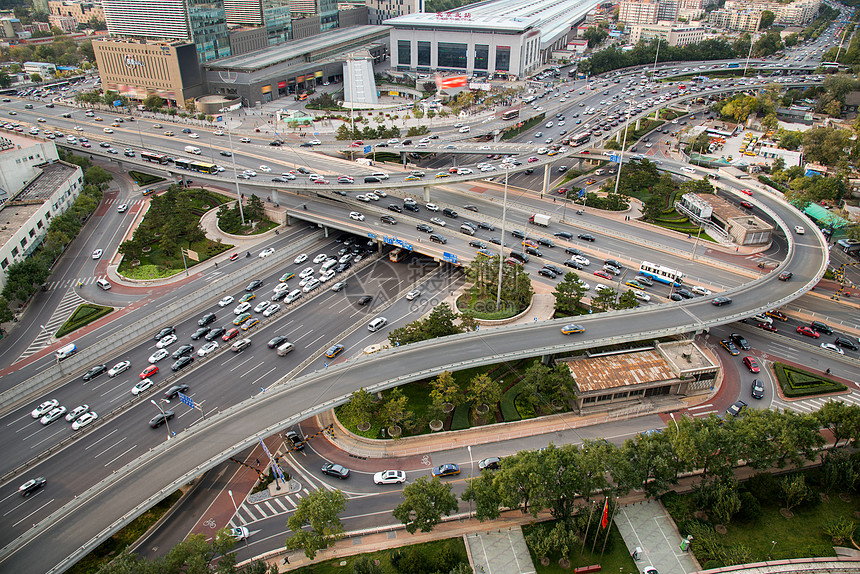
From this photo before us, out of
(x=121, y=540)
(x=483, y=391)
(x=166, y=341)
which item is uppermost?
(x=483, y=391)

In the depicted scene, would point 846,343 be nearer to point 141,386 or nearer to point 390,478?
point 390,478

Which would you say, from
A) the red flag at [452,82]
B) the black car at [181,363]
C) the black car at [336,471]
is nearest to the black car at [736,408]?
the black car at [336,471]

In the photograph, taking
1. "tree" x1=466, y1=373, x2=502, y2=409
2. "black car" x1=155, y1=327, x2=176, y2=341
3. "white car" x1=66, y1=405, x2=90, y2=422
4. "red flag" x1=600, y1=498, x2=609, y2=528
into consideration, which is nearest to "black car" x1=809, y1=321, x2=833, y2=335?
"tree" x1=466, y1=373, x2=502, y2=409

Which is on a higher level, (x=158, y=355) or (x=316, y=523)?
(x=316, y=523)

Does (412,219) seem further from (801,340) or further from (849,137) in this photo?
(849,137)

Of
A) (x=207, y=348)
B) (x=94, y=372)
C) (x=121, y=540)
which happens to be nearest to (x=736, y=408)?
(x=121, y=540)

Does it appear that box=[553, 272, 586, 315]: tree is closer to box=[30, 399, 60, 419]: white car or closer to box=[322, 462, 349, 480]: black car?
box=[322, 462, 349, 480]: black car

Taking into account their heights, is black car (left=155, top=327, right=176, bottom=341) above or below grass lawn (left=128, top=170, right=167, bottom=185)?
below
